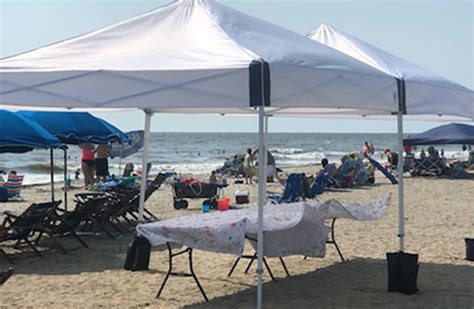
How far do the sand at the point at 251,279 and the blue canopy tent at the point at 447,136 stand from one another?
1164 cm

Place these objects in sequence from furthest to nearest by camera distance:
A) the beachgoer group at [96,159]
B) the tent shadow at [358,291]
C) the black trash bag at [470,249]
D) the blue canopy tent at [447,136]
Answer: the blue canopy tent at [447,136] < the beachgoer group at [96,159] < the black trash bag at [470,249] < the tent shadow at [358,291]

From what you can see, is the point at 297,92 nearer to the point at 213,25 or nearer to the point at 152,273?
the point at 213,25

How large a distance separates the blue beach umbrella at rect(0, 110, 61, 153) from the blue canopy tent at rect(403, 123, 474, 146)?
50.1ft

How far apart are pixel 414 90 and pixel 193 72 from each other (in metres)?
2.52

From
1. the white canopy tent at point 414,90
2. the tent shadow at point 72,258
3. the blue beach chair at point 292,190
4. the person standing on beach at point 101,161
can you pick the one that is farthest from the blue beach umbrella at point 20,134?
the person standing on beach at point 101,161

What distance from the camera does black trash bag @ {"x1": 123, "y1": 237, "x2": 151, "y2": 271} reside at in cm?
699

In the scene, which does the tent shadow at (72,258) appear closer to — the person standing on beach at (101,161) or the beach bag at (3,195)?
the beach bag at (3,195)

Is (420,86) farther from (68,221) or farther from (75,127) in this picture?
(75,127)

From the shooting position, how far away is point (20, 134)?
769 cm

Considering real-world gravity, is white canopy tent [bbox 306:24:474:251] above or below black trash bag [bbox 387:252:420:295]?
above

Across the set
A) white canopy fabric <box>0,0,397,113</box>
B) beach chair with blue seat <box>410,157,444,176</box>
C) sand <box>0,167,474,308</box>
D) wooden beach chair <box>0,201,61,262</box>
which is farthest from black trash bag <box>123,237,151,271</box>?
beach chair with blue seat <box>410,157,444,176</box>

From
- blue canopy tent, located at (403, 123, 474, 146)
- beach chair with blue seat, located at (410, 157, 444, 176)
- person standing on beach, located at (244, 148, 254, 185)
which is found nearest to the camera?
person standing on beach, located at (244, 148, 254, 185)

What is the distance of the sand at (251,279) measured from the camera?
5754 mm

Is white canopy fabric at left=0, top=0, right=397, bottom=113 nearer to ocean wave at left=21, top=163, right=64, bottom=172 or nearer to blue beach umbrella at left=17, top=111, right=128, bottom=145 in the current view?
blue beach umbrella at left=17, top=111, right=128, bottom=145
